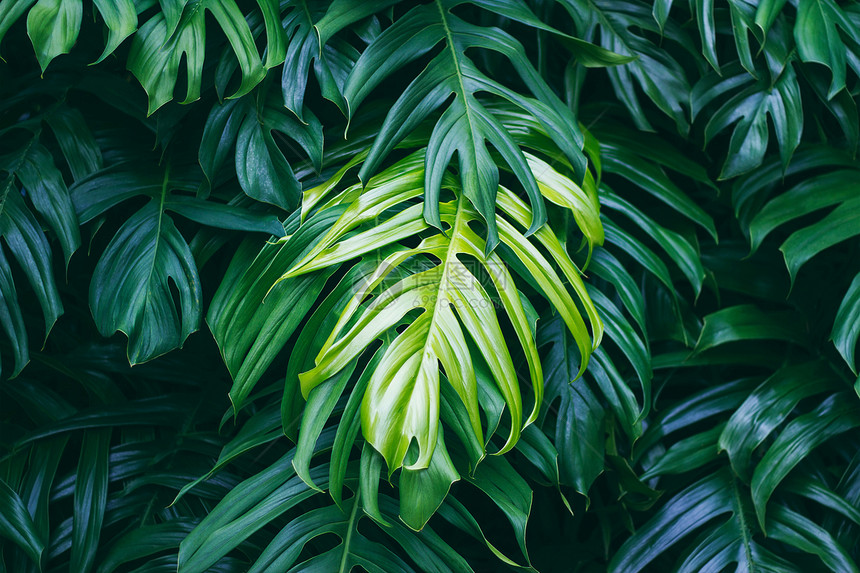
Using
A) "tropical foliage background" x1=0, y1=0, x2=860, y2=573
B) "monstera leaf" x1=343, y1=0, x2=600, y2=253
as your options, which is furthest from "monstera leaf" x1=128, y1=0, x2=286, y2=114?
"monstera leaf" x1=343, y1=0, x2=600, y2=253

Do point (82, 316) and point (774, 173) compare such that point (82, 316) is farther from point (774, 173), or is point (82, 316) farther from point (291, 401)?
point (774, 173)

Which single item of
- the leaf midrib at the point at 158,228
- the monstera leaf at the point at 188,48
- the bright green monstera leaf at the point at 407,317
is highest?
the monstera leaf at the point at 188,48

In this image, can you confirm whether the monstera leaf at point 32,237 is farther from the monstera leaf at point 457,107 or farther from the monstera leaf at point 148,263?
the monstera leaf at point 457,107

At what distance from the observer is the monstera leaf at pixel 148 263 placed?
846 millimetres

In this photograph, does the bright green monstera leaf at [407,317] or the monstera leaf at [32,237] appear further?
the monstera leaf at [32,237]

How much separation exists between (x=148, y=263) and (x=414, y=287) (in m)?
0.39

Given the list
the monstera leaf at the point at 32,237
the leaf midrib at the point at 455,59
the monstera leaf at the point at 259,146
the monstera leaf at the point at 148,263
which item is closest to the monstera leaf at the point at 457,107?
the leaf midrib at the point at 455,59

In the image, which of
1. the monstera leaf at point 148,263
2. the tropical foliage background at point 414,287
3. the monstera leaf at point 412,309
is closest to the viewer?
the monstera leaf at point 412,309

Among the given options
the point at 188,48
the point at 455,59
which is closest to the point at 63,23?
the point at 188,48

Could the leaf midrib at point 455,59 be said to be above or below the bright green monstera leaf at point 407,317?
above

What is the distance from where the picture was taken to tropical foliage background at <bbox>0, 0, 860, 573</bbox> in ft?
2.45

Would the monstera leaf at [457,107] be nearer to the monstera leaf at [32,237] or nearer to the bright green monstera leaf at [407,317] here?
the bright green monstera leaf at [407,317]

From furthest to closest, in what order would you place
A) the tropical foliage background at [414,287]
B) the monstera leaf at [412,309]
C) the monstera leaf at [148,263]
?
the monstera leaf at [148,263] < the tropical foliage background at [414,287] < the monstera leaf at [412,309]

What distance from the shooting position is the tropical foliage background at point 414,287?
75 centimetres
